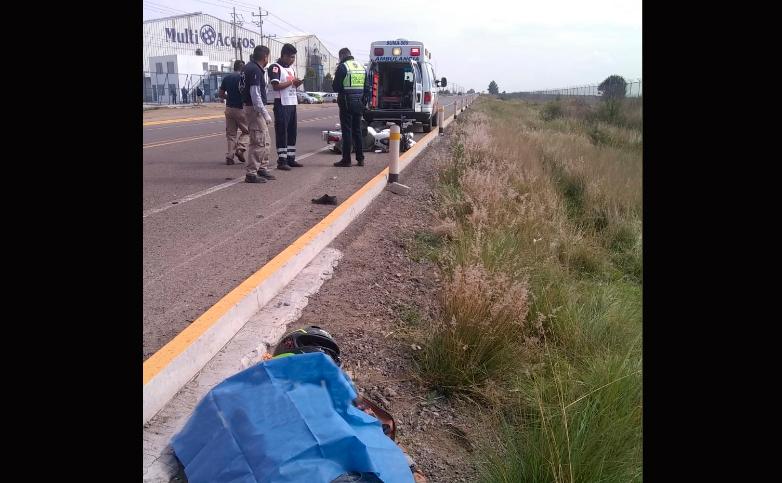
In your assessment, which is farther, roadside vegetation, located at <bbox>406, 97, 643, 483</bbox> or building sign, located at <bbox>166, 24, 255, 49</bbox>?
building sign, located at <bbox>166, 24, 255, 49</bbox>

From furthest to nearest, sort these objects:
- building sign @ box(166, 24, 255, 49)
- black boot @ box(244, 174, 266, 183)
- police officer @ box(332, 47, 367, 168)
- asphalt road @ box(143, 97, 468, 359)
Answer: building sign @ box(166, 24, 255, 49) → police officer @ box(332, 47, 367, 168) → black boot @ box(244, 174, 266, 183) → asphalt road @ box(143, 97, 468, 359)

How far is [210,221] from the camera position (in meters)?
6.41

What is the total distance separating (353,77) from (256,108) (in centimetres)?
208

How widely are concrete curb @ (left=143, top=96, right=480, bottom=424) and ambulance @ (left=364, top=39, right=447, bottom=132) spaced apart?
11531mm

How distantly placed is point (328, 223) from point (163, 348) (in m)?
2.91

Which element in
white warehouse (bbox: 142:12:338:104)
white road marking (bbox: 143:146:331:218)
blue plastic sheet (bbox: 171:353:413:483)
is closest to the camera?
blue plastic sheet (bbox: 171:353:413:483)

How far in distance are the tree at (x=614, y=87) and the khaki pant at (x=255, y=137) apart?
70.3 ft

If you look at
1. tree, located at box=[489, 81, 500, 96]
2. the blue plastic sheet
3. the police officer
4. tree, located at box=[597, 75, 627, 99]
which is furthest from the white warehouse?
tree, located at box=[489, 81, 500, 96]

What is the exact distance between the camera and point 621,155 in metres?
13.5

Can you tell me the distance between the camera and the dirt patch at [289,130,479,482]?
2.95 m

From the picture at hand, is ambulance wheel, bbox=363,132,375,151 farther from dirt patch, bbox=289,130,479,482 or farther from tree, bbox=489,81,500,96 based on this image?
tree, bbox=489,81,500,96

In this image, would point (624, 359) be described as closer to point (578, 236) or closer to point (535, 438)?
point (535, 438)
